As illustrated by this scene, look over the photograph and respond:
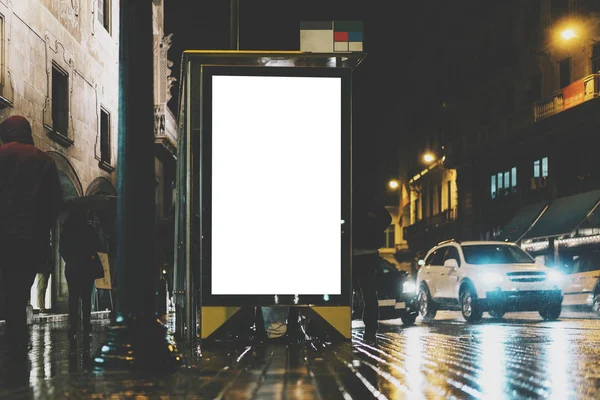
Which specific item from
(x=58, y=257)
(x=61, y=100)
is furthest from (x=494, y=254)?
(x=61, y=100)

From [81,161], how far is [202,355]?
16.4m

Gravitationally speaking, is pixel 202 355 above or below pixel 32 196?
below

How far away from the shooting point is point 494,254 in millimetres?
20578

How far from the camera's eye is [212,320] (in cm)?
907

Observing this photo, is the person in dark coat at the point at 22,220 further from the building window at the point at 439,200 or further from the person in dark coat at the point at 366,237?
the building window at the point at 439,200

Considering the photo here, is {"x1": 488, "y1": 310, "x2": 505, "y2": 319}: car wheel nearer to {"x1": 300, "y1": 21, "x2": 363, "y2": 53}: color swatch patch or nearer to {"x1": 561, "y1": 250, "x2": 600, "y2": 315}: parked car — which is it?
{"x1": 561, "y1": 250, "x2": 600, "y2": 315}: parked car

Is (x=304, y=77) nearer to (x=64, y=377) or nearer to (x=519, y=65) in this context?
(x=64, y=377)

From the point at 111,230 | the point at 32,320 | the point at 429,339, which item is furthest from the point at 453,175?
the point at 429,339

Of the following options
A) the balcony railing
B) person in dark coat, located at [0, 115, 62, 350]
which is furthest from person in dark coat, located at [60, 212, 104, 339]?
the balcony railing

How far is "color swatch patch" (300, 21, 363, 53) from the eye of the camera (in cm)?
912

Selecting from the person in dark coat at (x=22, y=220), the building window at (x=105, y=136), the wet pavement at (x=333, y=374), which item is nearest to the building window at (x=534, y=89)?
the building window at (x=105, y=136)

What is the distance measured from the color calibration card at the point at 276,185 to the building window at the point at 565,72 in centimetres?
2852

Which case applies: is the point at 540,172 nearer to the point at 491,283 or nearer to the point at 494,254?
the point at 494,254

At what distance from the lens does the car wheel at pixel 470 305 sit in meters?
18.8
